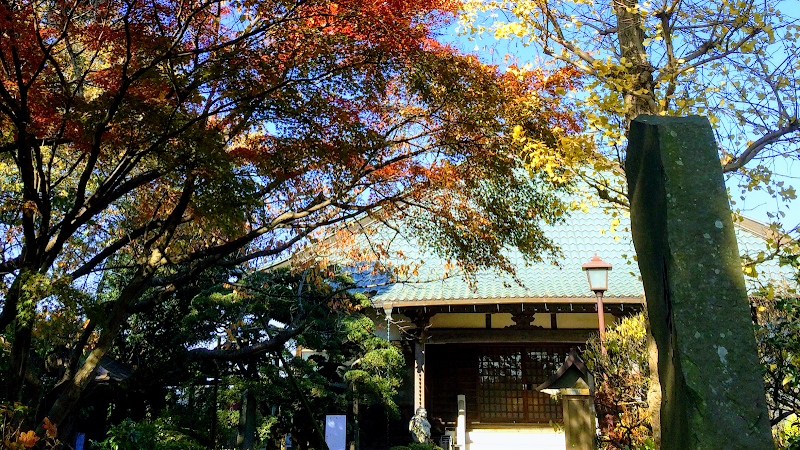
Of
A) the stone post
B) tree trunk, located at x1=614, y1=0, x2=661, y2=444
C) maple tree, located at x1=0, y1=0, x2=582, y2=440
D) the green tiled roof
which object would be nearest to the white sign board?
the green tiled roof

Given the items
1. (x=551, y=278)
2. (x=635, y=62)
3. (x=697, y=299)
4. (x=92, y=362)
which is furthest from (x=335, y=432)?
(x=697, y=299)

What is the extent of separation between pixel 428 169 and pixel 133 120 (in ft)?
10.7

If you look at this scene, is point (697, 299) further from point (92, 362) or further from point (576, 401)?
point (92, 362)

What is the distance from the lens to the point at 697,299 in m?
2.66

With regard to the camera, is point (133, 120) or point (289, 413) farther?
point (289, 413)

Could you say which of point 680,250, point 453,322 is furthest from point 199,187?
point 453,322

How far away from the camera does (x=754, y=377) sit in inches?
98.5

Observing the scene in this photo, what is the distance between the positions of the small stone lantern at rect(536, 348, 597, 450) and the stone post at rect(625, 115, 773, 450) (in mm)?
3603

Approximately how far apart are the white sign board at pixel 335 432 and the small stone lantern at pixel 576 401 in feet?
14.0

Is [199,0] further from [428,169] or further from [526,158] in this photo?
[526,158]

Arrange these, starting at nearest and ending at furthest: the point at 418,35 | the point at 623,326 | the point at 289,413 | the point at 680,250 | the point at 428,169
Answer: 1. the point at 680,250
2. the point at 418,35
3. the point at 428,169
4. the point at 623,326
5. the point at 289,413

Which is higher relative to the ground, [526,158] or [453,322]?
[526,158]

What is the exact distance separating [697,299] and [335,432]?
8.12m

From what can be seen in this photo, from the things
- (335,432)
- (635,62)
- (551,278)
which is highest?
(635,62)
